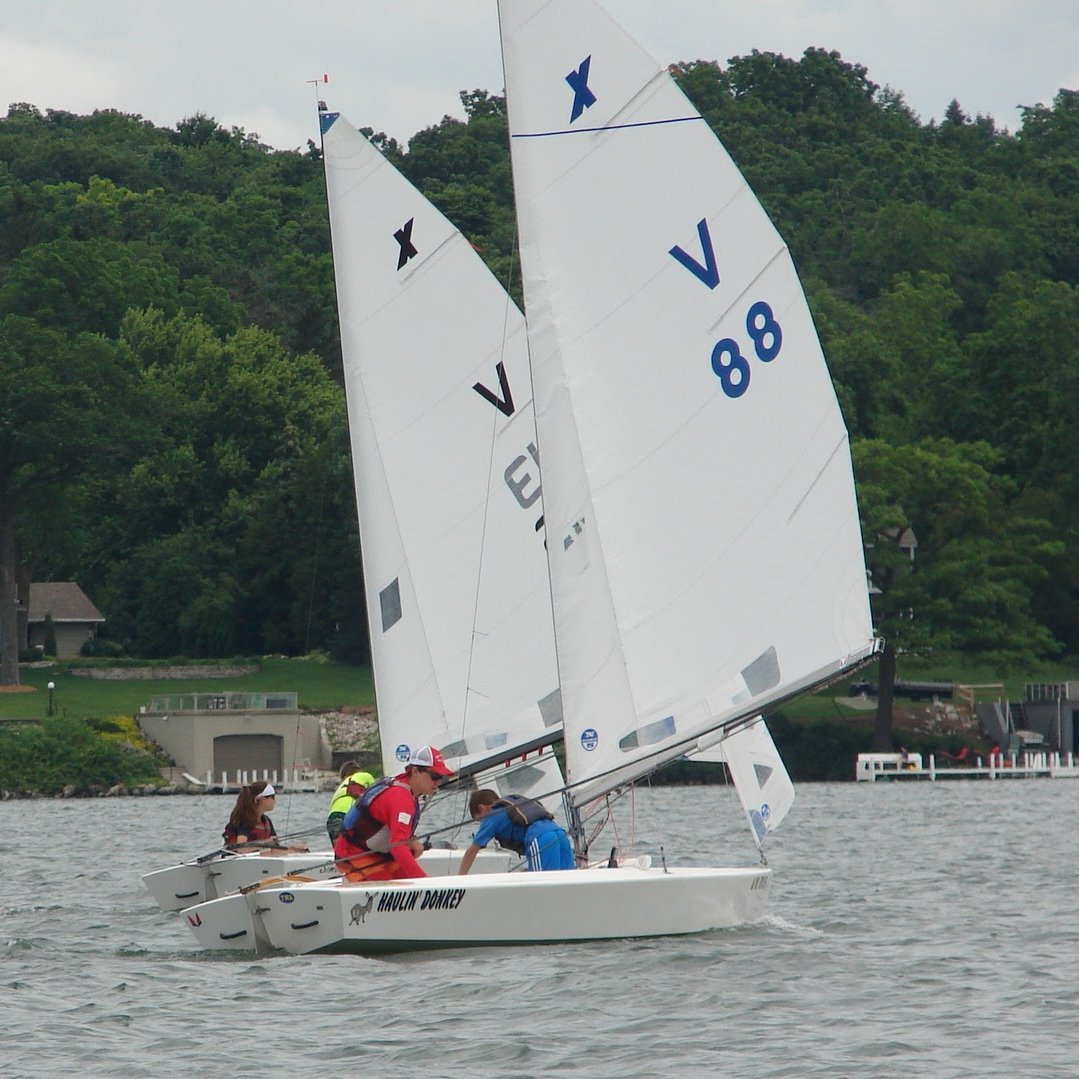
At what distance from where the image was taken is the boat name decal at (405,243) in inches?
909

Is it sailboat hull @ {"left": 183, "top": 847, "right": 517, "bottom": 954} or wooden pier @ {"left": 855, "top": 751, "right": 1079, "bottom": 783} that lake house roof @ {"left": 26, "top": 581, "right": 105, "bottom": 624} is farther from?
sailboat hull @ {"left": 183, "top": 847, "right": 517, "bottom": 954}

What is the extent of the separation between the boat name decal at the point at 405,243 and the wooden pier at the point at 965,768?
41.2 metres

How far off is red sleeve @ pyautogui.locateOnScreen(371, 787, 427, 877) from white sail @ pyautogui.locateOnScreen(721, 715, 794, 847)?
130 inches

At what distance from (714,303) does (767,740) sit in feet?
12.7

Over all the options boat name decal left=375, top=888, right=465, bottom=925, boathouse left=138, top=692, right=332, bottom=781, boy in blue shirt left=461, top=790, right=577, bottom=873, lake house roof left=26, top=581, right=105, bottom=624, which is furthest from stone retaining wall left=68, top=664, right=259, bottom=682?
boat name decal left=375, top=888, right=465, bottom=925

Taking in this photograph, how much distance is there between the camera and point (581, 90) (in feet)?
56.1

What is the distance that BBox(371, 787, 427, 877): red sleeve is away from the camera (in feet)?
52.6

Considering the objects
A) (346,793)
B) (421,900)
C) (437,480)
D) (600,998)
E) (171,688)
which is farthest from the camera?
(171,688)

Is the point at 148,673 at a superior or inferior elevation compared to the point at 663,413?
superior

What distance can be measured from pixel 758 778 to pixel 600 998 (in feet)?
14.1

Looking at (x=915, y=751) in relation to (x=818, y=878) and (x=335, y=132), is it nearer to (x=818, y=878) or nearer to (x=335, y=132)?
(x=818, y=878)

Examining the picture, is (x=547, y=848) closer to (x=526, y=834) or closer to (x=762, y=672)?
(x=526, y=834)

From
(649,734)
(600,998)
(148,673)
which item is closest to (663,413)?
(649,734)

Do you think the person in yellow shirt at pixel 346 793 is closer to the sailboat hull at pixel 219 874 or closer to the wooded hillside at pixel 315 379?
the sailboat hull at pixel 219 874
